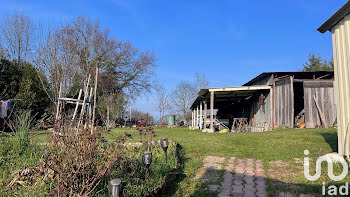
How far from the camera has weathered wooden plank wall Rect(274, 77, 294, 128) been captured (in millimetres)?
12031

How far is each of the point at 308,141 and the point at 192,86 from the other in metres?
25.5

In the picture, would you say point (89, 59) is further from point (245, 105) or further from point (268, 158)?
point (268, 158)

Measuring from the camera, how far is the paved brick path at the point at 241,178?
145 inches

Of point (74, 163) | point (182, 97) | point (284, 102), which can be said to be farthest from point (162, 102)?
point (74, 163)

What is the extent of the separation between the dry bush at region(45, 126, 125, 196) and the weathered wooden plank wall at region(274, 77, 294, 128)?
1087cm

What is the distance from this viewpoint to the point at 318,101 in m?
12.0

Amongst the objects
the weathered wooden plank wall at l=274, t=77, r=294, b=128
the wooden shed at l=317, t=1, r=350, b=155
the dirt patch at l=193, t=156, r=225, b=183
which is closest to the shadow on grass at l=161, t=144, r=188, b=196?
the dirt patch at l=193, t=156, r=225, b=183

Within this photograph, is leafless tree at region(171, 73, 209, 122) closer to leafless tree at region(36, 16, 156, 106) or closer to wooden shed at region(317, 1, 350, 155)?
leafless tree at region(36, 16, 156, 106)

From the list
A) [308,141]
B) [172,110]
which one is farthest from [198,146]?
[172,110]

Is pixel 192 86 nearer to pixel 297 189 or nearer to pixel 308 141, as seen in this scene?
pixel 308 141

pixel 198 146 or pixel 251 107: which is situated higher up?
pixel 251 107

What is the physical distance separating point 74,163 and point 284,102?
11.6 meters

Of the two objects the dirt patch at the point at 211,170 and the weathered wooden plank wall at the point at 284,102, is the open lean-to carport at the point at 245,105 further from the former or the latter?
the dirt patch at the point at 211,170

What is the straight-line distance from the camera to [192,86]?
107 ft
